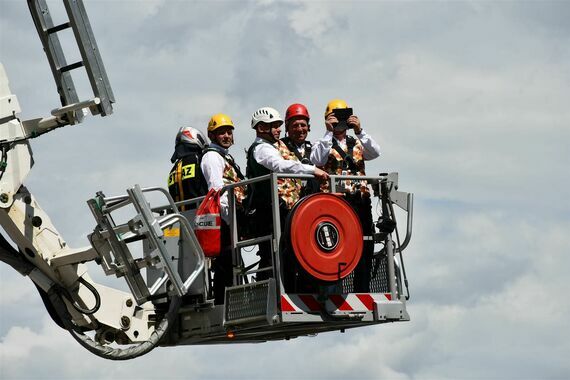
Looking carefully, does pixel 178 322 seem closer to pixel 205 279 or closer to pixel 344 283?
pixel 205 279

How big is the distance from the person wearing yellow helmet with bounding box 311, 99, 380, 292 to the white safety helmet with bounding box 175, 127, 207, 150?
157cm

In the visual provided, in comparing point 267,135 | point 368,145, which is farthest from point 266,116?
point 368,145

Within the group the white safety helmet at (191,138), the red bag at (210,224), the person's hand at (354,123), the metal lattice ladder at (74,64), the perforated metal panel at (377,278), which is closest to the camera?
the metal lattice ladder at (74,64)

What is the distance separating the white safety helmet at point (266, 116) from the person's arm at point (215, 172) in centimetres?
63

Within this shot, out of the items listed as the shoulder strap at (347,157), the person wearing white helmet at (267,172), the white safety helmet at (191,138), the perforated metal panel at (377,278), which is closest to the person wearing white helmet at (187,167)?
the white safety helmet at (191,138)

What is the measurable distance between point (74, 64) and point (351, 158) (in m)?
3.72

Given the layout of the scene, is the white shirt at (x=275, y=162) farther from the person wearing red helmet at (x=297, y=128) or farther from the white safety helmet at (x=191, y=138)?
the white safety helmet at (x=191, y=138)

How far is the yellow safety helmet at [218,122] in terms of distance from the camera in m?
15.4

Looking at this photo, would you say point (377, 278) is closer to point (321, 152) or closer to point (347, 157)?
point (347, 157)

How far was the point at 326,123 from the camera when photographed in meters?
15.5

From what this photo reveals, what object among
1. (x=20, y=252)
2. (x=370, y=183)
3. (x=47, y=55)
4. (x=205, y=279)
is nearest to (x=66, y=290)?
(x=20, y=252)

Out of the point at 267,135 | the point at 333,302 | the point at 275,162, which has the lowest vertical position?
the point at 333,302

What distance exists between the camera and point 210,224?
14.4 m

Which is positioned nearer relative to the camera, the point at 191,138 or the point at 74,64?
the point at 74,64
